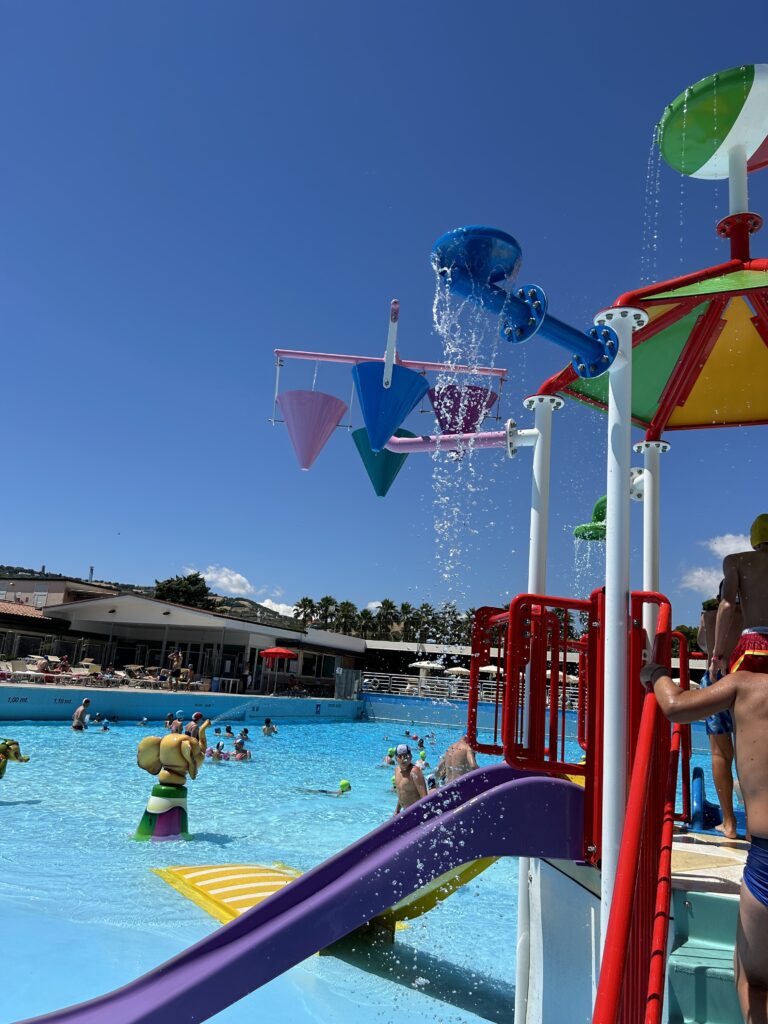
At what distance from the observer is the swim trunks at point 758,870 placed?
2.23 meters

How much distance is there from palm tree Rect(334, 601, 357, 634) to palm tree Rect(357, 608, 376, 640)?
0.65 m

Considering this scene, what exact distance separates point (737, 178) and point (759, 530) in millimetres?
2446

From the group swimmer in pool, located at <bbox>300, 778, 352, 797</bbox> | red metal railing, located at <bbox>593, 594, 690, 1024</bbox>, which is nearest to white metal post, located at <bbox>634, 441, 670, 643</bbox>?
red metal railing, located at <bbox>593, 594, 690, 1024</bbox>

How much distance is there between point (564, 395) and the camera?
18.1 feet

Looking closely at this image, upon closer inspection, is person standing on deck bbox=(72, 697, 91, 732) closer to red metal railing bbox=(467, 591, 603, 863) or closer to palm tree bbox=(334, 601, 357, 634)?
red metal railing bbox=(467, 591, 603, 863)

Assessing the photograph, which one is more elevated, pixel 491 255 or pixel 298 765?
pixel 491 255

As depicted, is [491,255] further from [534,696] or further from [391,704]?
[391,704]

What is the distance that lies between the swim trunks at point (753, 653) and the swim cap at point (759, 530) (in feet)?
5.07

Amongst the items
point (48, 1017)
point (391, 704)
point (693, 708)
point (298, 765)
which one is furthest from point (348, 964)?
point (391, 704)

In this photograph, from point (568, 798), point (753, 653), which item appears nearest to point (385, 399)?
point (568, 798)

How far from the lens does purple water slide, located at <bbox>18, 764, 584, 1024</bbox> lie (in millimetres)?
3592

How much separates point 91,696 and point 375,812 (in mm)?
14277

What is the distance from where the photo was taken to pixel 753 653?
97.0 inches

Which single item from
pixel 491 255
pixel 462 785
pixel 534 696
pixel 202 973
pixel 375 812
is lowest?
pixel 375 812
